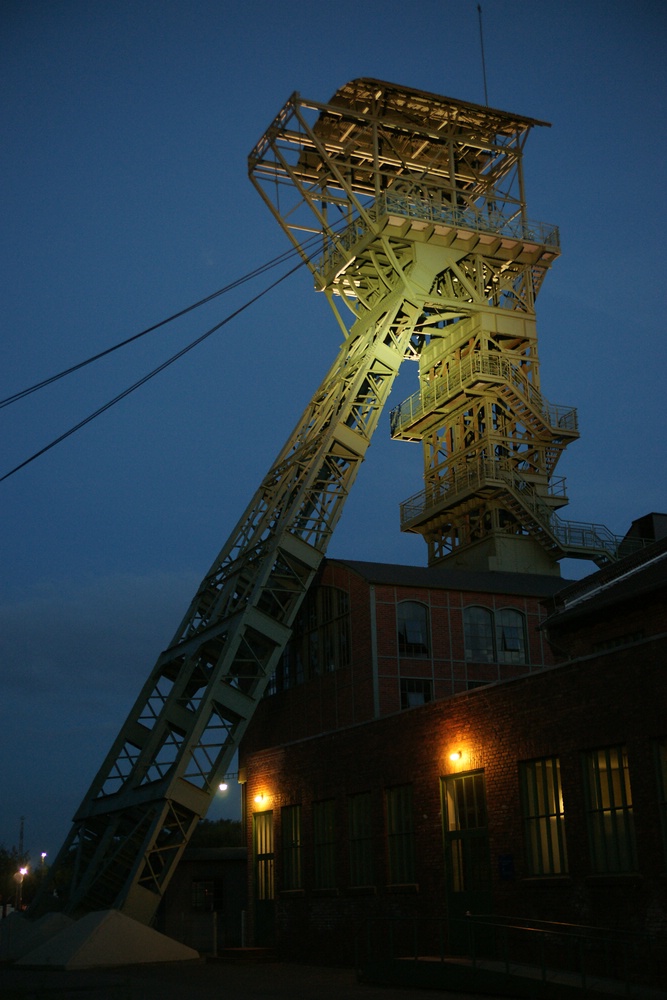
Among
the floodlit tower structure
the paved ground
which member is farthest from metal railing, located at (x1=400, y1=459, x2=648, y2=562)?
the paved ground

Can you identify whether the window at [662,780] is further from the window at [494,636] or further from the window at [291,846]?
the window at [494,636]

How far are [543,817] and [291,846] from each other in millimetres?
9336

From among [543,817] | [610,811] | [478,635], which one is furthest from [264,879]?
[610,811]

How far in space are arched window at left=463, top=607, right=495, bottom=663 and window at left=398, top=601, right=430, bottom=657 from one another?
1332 mm

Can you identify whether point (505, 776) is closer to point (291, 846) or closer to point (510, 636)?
point (291, 846)

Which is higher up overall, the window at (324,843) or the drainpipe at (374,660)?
Answer: the drainpipe at (374,660)

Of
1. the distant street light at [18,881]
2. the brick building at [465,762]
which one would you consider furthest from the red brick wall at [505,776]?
the distant street light at [18,881]

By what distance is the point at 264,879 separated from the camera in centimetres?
2777

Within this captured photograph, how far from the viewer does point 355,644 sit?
32.3 meters

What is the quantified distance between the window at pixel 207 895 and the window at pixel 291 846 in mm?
9581

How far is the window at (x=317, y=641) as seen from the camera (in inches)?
1303

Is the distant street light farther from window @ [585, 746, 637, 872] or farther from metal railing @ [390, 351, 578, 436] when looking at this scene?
window @ [585, 746, 637, 872]

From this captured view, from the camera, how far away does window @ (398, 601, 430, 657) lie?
32125 mm

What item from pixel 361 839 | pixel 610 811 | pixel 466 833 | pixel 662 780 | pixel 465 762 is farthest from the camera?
pixel 361 839
